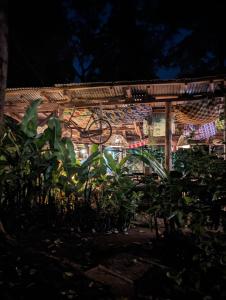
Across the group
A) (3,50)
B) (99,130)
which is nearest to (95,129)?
(99,130)

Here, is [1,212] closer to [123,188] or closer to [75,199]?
[75,199]

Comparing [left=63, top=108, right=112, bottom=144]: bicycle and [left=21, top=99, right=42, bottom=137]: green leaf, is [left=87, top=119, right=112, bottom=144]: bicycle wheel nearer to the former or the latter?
[left=63, top=108, right=112, bottom=144]: bicycle

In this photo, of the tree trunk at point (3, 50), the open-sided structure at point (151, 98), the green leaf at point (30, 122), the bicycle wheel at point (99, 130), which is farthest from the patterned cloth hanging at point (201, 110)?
the tree trunk at point (3, 50)

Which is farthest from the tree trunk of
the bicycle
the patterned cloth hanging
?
the patterned cloth hanging

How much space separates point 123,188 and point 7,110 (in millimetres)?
6405

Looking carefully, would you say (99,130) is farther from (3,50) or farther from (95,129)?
(3,50)

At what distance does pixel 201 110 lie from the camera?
9211 mm

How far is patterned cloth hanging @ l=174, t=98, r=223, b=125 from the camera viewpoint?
29.9ft

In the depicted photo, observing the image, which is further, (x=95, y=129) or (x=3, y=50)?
(x=95, y=129)

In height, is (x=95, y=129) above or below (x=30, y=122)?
above

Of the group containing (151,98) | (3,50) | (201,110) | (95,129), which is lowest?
(95,129)

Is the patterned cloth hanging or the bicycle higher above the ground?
the patterned cloth hanging

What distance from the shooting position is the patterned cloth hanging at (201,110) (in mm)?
9109

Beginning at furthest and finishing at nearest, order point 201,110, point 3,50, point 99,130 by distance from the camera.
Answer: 1. point 99,130
2. point 201,110
3. point 3,50
